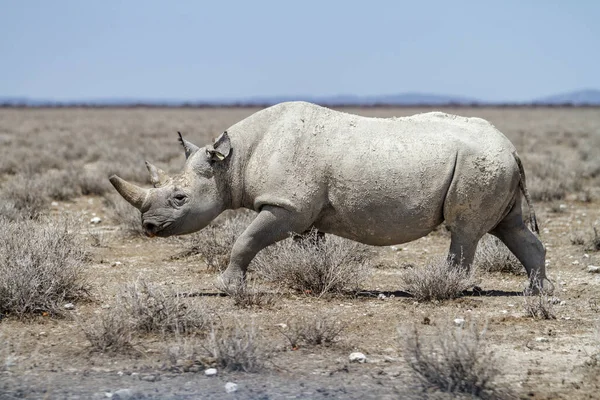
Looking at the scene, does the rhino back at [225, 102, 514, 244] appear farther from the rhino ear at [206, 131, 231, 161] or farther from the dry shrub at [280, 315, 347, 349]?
the dry shrub at [280, 315, 347, 349]

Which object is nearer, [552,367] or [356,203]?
[552,367]

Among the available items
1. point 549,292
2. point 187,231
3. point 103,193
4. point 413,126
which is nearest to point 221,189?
point 187,231

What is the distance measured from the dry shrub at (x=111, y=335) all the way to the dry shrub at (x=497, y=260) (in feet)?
15.7

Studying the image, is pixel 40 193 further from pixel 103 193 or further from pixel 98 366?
pixel 98 366

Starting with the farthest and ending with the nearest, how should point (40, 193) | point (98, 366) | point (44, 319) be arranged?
point (40, 193) → point (44, 319) → point (98, 366)

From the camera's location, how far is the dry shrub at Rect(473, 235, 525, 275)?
31.9ft

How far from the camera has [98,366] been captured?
5.92 m

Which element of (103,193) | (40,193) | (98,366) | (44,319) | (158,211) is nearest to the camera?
(98,366)

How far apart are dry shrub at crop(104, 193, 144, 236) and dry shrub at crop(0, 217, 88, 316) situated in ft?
7.78

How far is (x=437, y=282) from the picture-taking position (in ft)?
26.0

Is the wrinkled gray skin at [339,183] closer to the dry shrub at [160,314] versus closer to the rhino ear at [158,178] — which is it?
the rhino ear at [158,178]

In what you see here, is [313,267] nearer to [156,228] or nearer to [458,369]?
[156,228]

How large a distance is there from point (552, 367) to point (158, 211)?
3840 mm

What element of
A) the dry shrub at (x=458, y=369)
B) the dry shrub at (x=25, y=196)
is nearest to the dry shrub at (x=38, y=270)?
the dry shrub at (x=458, y=369)
